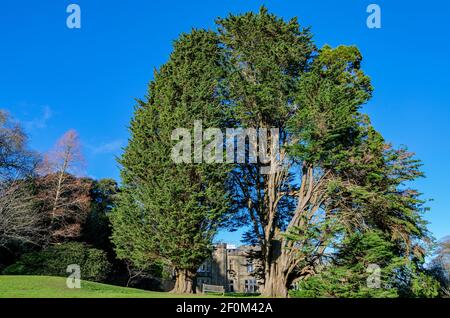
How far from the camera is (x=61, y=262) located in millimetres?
27672

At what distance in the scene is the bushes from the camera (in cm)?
2733

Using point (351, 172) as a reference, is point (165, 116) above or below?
above

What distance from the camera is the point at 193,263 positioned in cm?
2122

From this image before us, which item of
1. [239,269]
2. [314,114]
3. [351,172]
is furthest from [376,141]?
[239,269]

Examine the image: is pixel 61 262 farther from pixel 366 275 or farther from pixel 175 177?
pixel 366 275

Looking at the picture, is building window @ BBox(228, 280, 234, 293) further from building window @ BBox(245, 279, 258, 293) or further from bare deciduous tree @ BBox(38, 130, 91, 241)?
bare deciduous tree @ BBox(38, 130, 91, 241)

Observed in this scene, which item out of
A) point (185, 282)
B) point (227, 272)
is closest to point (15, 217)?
point (185, 282)

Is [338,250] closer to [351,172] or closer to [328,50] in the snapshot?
[351,172]

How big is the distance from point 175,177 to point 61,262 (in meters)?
12.0

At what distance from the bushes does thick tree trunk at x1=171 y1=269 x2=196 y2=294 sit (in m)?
9.25

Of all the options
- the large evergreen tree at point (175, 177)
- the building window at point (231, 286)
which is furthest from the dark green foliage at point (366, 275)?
the building window at point (231, 286)

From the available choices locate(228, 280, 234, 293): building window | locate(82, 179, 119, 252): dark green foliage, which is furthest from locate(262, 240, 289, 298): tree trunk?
locate(228, 280, 234, 293): building window

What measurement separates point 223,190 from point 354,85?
10451 mm
